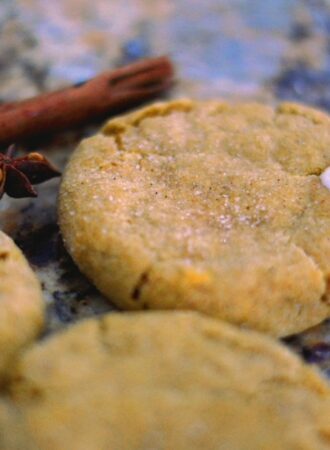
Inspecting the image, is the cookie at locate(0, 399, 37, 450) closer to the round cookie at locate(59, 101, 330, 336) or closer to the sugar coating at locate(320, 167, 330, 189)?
the round cookie at locate(59, 101, 330, 336)

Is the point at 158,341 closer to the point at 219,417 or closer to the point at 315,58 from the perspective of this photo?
the point at 219,417

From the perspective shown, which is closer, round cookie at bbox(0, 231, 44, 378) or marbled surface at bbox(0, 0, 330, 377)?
round cookie at bbox(0, 231, 44, 378)

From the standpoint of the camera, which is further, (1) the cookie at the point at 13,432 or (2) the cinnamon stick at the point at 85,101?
(2) the cinnamon stick at the point at 85,101

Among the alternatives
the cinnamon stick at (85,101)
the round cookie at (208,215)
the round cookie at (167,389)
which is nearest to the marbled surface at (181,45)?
the cinnamon stick at (85,101)

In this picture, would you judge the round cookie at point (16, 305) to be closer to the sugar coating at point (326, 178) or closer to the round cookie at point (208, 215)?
the round cookie at point (208, 215)

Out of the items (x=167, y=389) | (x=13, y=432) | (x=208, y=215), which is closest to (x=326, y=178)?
(x=208, y=215)

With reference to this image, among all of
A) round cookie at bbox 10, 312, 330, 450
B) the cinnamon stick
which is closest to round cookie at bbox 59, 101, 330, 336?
round cookie at bbox 10, 312, 330, 450

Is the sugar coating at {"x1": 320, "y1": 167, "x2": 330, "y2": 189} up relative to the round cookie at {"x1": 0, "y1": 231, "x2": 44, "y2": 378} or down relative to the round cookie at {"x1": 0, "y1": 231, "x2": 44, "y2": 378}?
down
